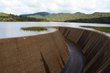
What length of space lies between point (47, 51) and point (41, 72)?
16.3 ft

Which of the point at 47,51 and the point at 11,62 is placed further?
the point at 47,51

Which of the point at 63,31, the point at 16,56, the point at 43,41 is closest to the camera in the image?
the point at 16,56

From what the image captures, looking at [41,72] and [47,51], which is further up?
[47,51]

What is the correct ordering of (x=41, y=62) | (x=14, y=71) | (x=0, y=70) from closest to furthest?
(x=0, y=70) → (x=14, y=71) → (x=41, y=62)

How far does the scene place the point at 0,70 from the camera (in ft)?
36.3

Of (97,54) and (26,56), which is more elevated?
(26,56)

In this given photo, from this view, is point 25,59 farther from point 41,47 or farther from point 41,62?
point 41,47

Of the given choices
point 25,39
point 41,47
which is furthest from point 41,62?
point 25,39

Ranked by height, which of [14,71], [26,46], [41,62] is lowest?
[41,62]

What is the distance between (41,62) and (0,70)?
7174 millimetres

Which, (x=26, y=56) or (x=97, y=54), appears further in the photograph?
(x=97, y=54)

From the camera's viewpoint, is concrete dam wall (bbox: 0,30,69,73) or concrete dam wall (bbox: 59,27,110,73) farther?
concrete dam wall (bbox: 59,27,110,73)

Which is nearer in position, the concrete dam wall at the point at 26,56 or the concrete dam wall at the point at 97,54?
the concrete dam wall at the point at 26,56

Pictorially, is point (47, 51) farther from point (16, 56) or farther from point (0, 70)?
point (0, 70)
